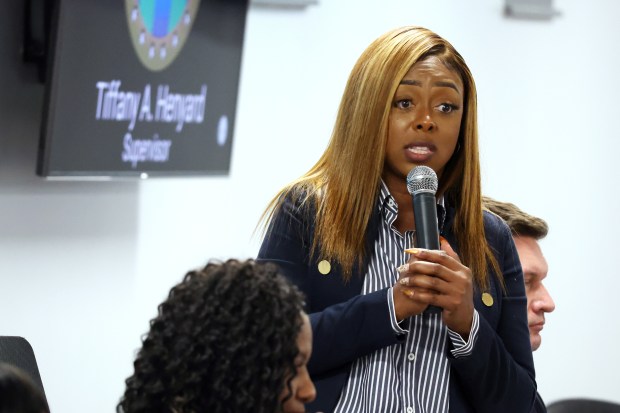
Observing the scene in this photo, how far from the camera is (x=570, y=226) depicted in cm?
533

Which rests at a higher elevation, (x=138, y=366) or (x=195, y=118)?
(x=195, y=118)

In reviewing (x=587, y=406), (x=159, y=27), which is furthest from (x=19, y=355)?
(x=587, y=406)

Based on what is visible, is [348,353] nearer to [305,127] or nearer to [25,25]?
[25,25]

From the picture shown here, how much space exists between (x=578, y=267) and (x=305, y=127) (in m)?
1.56

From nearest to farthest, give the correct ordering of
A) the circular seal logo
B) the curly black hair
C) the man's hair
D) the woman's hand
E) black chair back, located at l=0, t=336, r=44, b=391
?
the curly black hair < the woman's hand < black chair back, located at l=0, t=336, r=44, b=391 < the man's hair < the circular seal logo

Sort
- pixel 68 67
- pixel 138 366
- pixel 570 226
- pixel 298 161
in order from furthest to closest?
pixel 570 226, pixel 298 161, pixel 68 67, pixel 138 366

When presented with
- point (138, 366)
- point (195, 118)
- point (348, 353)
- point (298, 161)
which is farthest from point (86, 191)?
point (138, 366)

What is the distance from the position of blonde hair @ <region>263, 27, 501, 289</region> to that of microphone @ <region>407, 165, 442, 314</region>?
0.34ft

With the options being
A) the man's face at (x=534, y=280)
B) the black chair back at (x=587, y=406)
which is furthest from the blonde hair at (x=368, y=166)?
the black chair back at (x=587, y=406)

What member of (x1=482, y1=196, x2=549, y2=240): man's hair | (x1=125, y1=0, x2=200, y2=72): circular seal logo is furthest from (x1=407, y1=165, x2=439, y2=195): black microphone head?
(x1=125, y1=0, x2=200, y2=72): circular seal logo

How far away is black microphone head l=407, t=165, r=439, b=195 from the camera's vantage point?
2.11m

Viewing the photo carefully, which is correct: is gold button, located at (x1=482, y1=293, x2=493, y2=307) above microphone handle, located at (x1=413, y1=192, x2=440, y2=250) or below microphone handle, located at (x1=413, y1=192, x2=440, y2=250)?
below

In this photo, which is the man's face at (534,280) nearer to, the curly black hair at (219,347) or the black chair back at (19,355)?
the black chair back at (19,355)

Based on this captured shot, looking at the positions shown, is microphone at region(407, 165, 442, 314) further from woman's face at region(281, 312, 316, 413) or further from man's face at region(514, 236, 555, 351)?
man's face at region(514, 236, 555, 351)
